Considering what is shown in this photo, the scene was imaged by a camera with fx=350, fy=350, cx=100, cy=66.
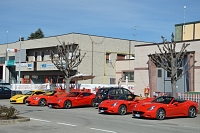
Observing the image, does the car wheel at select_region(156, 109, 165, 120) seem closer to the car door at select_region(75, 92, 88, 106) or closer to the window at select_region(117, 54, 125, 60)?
the car door at select_region(75, 92, 88, 106)

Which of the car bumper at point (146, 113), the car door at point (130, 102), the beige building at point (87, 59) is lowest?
the car bumper at point (146, 113)

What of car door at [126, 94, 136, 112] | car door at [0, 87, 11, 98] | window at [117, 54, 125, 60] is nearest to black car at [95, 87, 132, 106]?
car door at [126, 94, 136, 112]

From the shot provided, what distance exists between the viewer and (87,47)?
42.8m

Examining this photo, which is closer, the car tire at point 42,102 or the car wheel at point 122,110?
the car wheel at point 122,110

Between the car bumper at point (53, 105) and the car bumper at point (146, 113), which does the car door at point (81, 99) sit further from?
the car bumper at point (146, 113)

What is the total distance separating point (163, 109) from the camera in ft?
62.1

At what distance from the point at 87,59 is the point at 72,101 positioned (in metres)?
16.9

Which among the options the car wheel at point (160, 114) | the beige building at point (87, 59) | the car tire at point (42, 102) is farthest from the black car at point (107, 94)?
the beige building at point (87, 59)

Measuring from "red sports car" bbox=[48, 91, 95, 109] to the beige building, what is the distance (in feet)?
47.9

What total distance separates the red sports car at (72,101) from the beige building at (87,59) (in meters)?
14.6

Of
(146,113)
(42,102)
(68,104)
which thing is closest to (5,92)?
(42,102)

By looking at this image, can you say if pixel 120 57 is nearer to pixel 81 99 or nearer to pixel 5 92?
pixel 5 92

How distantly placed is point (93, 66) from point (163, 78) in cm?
1170

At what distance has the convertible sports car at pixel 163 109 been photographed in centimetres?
1866
